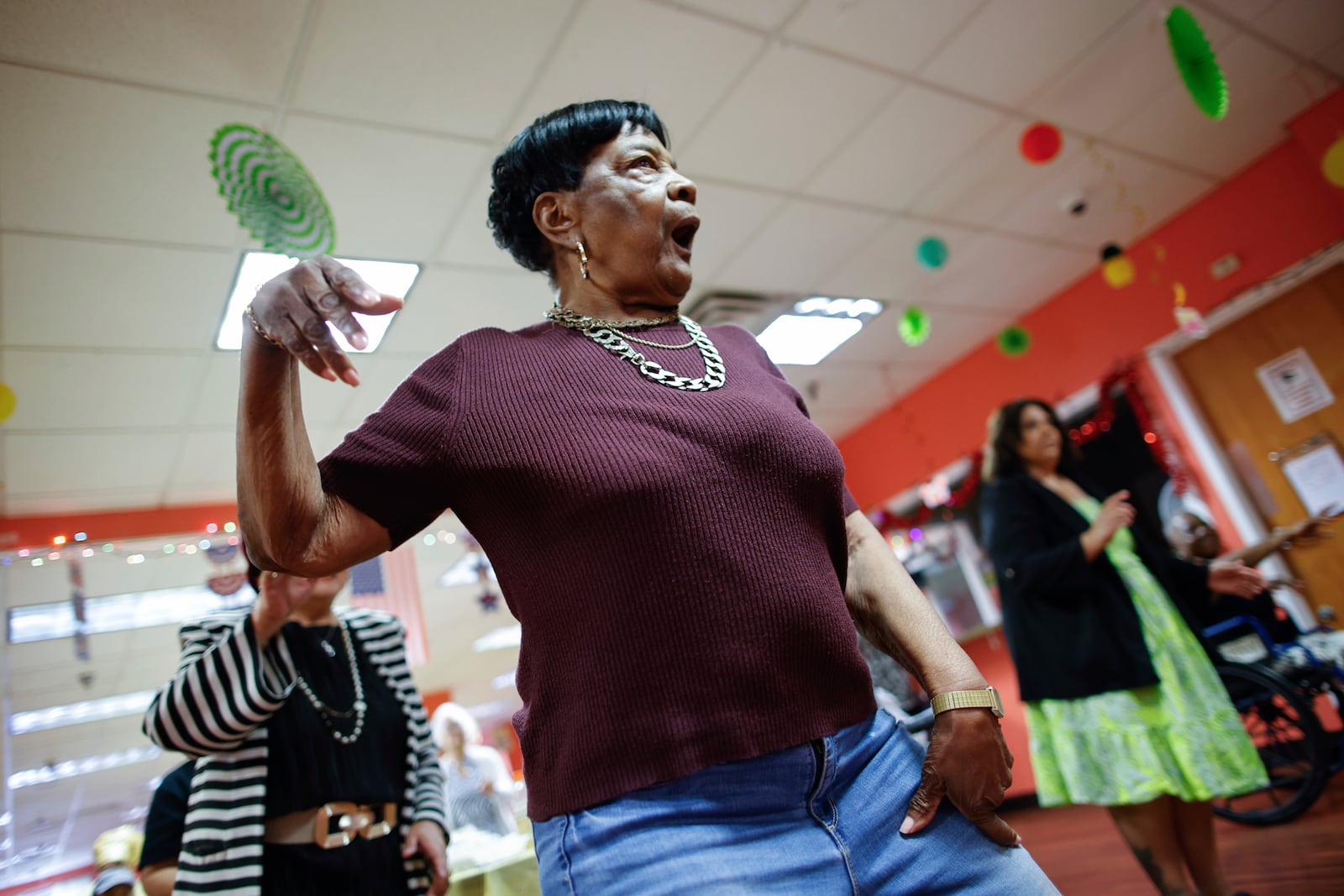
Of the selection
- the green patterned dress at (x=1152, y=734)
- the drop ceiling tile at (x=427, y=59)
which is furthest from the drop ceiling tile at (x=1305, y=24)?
the drop ceiling tile at (x=427, y=59)

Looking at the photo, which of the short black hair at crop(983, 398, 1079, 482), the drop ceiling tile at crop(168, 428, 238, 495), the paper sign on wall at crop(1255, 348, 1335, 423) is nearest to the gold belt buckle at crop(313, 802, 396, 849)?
the short black hair at crop(983, 398, 1079, 482)

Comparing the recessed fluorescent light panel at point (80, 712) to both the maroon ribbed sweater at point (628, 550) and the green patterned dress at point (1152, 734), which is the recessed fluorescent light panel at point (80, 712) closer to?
the green patterned dress at point (1152, 734)

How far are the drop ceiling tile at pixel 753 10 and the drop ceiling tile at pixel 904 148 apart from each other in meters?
0.79

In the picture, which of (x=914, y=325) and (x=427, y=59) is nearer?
(x=427, y=59)

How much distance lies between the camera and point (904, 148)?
12.5 feet

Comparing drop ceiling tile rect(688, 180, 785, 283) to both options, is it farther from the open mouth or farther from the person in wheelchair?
the open mouth

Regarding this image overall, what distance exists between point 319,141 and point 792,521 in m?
2.72

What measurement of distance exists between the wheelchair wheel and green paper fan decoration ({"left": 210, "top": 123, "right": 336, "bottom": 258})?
365 centimetres

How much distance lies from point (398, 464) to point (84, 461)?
4630mm

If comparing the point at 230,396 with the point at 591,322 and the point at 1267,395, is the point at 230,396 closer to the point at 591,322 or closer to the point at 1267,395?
the point at 591,322

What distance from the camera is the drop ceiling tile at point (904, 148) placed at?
3588 millimetres

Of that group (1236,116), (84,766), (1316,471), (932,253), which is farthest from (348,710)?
(84,766)

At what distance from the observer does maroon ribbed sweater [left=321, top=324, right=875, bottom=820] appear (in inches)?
28.9

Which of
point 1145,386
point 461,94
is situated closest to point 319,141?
point 461,94
